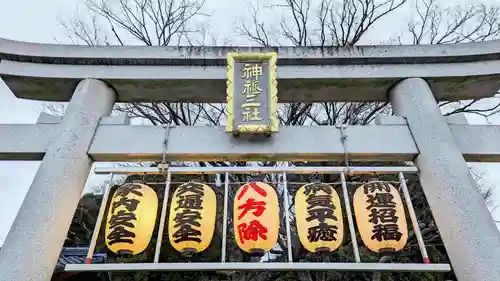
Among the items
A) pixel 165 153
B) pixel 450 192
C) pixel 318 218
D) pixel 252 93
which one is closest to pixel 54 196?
pixel 165 153

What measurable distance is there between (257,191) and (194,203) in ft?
2.35

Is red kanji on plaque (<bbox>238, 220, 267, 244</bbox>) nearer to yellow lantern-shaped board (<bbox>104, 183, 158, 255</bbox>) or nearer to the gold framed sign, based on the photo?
yellow lantern-shaped board (<bbox>104, 183, 158, 255</bbox>)

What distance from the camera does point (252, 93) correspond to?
16.5 ft

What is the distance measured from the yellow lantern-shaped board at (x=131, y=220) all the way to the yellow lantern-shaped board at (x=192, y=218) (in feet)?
0.83

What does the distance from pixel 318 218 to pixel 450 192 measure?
1584 millimetres

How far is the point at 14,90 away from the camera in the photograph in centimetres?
573

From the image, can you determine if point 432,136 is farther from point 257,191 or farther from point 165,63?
point 165,63

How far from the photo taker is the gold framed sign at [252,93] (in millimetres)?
4766

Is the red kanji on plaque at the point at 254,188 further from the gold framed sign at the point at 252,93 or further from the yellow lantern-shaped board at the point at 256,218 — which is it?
the gold framed sign at the point at 252,93

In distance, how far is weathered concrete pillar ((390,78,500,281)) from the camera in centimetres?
388


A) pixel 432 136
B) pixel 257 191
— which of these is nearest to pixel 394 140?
pixel 432 136

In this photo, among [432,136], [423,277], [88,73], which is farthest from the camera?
[423,277]

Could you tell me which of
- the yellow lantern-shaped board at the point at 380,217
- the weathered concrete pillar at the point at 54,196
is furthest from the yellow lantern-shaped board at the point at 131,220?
the yellow lantern-shaped board at the point at 380,217

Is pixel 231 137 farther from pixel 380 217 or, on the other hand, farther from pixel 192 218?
pixel 380 217
